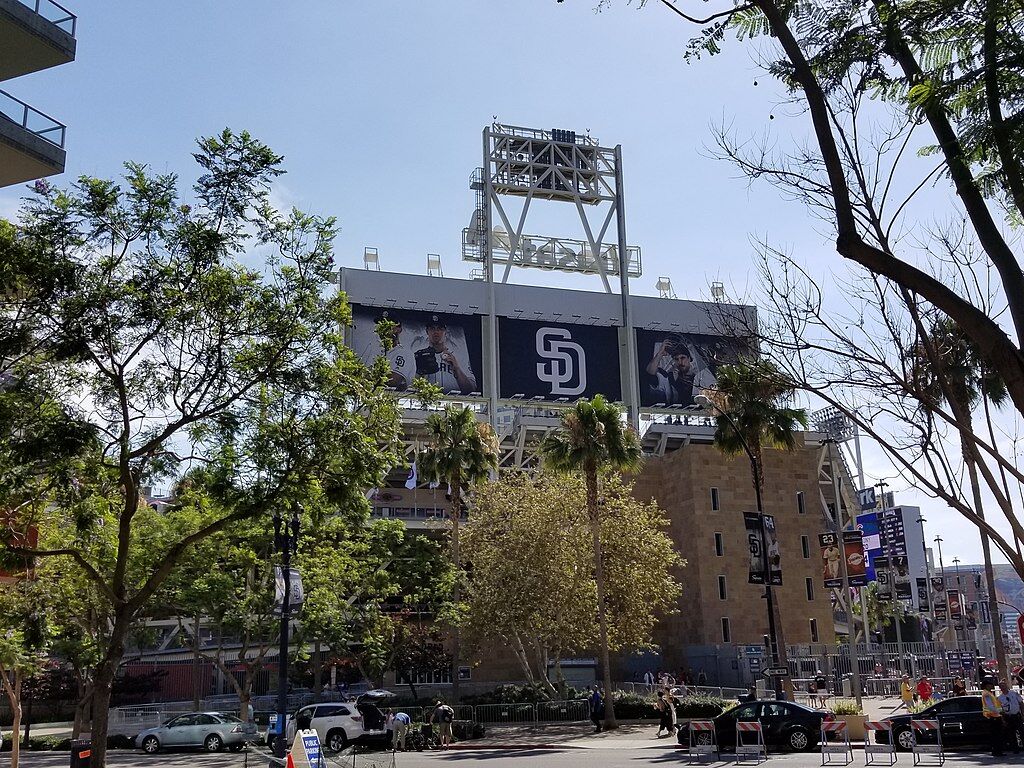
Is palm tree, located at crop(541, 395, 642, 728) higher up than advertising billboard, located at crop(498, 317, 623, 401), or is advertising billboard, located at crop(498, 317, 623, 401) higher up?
advertising billboard, located at crop(498, 317, 623, 401)

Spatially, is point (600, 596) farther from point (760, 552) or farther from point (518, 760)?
point (518, 760)

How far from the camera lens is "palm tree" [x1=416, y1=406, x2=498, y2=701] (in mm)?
43562

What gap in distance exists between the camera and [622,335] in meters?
76.0

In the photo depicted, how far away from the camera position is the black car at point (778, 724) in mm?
27453

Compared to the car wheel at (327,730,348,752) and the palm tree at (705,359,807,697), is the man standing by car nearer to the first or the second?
the palm tree at (705,359,807,697)

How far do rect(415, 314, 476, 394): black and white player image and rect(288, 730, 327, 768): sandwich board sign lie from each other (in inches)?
2118

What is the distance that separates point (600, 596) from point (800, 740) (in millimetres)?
12177

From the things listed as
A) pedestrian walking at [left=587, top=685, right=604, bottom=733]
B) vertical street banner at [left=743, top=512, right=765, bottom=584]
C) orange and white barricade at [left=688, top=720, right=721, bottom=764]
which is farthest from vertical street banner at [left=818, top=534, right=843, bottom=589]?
orange and white barricade at [left=688, top=720, right=721, bottom=764]

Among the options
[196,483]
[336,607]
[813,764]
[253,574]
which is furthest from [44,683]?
[813,764]

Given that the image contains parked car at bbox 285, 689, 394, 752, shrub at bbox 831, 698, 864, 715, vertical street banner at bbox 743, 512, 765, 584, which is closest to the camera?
shrub at bbox 831, 698, 864, 715

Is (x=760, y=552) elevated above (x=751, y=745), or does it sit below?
above

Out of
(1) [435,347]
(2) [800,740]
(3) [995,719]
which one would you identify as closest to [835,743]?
(2) [800,740]

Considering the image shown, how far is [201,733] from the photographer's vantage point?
3397cm

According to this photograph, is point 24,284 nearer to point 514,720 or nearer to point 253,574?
point 253,574
